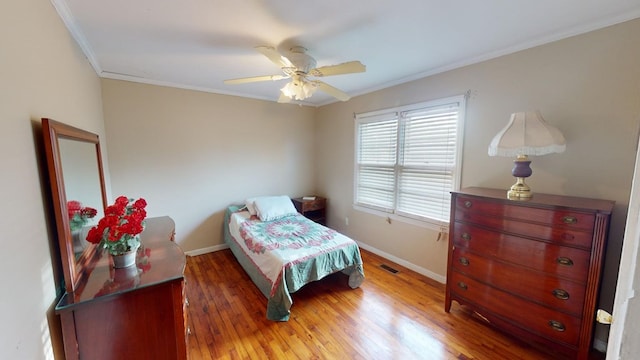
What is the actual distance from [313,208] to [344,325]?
2.21 metres

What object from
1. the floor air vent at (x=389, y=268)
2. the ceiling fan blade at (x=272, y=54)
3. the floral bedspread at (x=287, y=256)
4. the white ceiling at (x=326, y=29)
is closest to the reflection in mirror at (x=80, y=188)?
the white ceiling at (x=326, y=29)

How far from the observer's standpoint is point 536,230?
1.68 m

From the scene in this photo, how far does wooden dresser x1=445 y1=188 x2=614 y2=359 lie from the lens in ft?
5.00

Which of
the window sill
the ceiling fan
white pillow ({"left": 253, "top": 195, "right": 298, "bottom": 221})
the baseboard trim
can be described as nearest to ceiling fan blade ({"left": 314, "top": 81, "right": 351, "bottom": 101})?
the ceiling fan

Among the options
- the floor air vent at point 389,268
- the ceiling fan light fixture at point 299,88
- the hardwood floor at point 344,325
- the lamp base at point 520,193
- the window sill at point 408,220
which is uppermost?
the ceiling fan light fixture at point 299,88

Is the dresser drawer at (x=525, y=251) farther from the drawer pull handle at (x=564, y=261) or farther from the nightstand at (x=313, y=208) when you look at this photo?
the nightstand at (x=313, y=208)

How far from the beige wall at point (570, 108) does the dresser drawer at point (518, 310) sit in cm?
42

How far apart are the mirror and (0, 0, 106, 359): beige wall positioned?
4 cm

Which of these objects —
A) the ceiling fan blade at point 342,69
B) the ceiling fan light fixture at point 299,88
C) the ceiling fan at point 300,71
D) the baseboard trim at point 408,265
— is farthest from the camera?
the baseboard trim at point 408,265

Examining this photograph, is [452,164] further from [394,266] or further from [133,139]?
[133,139]

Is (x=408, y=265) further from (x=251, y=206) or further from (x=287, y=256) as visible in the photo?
(x=251, y=206)

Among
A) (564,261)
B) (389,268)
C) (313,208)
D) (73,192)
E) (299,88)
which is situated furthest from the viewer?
(313,208)

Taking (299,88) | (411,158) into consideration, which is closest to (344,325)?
(411,158)

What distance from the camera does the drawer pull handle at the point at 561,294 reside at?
160cm
